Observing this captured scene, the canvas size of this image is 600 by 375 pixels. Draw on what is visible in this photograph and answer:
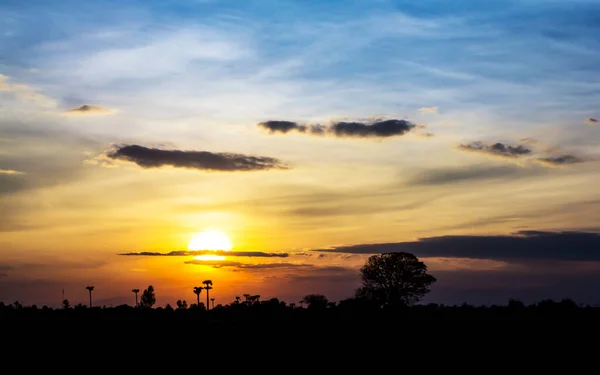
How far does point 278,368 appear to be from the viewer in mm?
48312

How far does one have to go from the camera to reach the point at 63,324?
61562 millimetres

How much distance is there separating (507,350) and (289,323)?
18.1m

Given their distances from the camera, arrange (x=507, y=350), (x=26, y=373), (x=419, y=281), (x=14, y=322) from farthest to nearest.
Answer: (x=419, y=281)
(x=14, y=322)
(x=507, y=350)
(x=26, y=373)

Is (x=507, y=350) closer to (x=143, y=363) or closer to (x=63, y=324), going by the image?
(x=143, y=363)

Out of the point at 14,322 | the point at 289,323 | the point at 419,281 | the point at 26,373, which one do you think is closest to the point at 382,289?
the point at 419,281

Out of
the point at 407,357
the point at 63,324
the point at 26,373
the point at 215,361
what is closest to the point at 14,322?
the point at 63,324

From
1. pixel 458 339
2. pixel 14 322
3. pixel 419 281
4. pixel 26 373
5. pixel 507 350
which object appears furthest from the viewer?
pixel 419 281

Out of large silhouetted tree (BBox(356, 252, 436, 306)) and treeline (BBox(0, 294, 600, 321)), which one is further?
large silhouetted tree (BBox(356, 252, 436, 306))

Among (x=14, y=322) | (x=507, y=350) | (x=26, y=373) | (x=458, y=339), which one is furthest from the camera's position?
(x=14, y=322)

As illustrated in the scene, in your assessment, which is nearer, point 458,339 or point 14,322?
point 458,339

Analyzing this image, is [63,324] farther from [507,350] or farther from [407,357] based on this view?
A: [507,350]

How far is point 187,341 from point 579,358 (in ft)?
87.4

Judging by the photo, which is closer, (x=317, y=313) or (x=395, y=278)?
(x=317, y=313)

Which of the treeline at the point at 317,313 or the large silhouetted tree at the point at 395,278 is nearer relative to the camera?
the treeline at the point at 317,313
